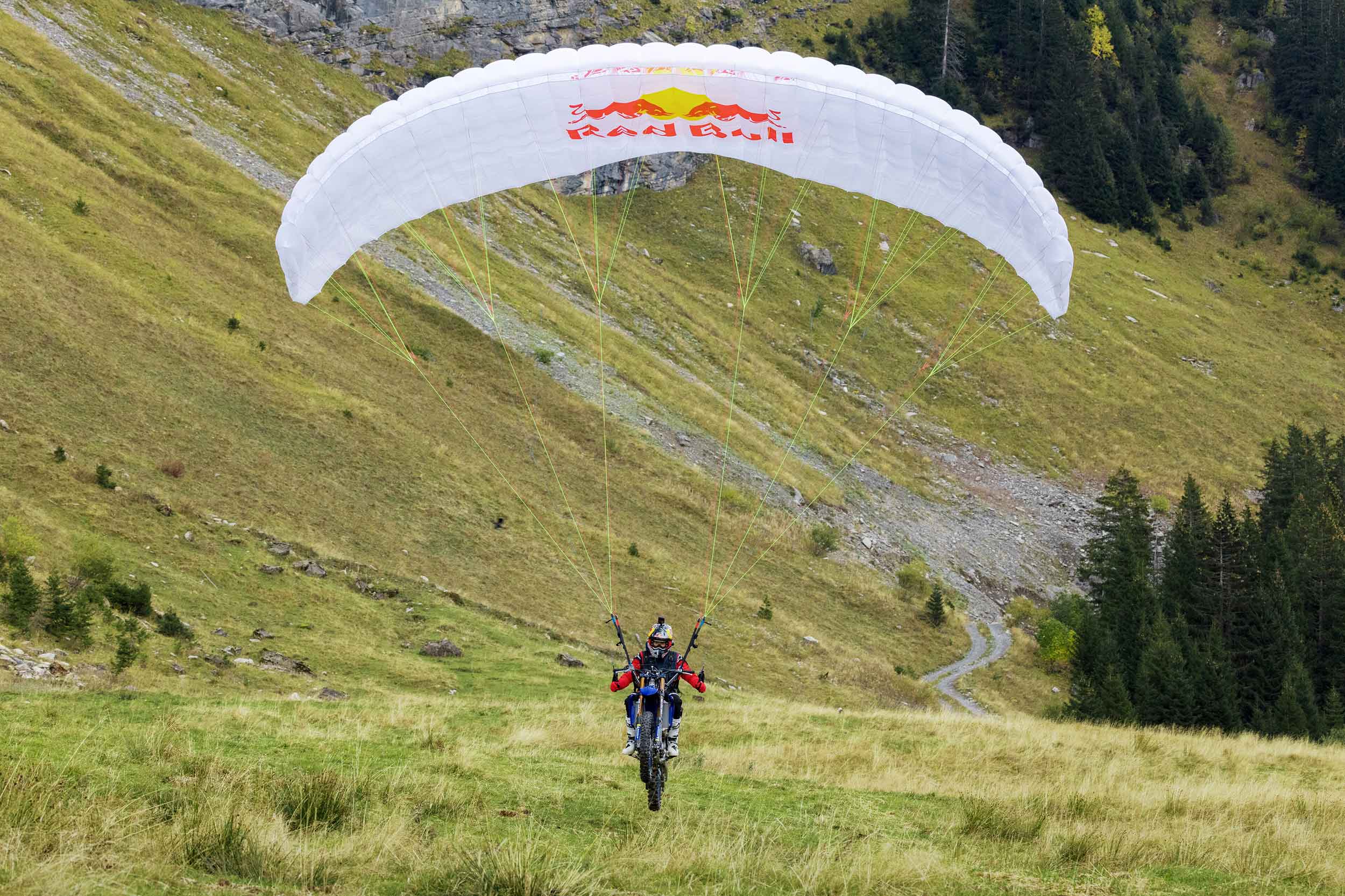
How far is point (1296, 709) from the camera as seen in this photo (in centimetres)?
2961

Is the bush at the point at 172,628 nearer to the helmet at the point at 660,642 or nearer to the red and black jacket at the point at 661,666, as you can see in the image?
the red and black jacket at the point at 661,666

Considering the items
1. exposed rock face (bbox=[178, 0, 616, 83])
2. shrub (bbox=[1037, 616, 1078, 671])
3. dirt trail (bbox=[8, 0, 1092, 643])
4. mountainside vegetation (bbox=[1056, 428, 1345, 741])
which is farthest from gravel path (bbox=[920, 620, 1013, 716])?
exposed rock face (bbox=[178, 0, 616, 83])

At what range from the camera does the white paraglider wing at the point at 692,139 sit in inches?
607

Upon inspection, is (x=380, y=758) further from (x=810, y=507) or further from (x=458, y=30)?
(x=458, y=30)

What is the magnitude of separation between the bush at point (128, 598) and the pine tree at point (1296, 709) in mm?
27306

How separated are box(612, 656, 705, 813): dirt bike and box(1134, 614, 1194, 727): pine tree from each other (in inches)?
906

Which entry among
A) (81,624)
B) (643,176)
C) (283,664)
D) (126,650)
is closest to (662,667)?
(126,650)

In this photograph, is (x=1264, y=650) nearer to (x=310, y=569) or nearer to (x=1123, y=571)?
(x=1123, y=571)

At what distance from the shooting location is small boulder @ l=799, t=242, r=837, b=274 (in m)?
76.2

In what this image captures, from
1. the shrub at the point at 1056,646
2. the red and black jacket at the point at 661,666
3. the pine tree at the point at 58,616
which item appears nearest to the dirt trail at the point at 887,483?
the shrub at the point at 1056,646

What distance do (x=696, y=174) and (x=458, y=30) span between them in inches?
800

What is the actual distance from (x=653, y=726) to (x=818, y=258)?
68424mm

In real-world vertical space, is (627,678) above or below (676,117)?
below

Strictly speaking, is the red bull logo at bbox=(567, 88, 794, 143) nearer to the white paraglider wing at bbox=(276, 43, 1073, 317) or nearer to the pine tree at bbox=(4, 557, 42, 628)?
the white paraglider wing at bbox=(276, 43, 1073, 317)
